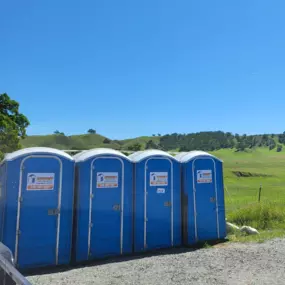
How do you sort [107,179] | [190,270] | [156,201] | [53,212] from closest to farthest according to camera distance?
[190,270]
[53,212]
[107,179]
[156,201]

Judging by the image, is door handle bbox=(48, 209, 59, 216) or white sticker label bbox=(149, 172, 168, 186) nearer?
door handle bbox=(48, 209, 59, 216)

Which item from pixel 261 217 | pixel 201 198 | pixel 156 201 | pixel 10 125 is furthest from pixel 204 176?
pixel 10 125

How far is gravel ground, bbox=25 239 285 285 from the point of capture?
17.6 ft

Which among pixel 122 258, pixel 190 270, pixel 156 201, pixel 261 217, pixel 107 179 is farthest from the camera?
pixel 261 217

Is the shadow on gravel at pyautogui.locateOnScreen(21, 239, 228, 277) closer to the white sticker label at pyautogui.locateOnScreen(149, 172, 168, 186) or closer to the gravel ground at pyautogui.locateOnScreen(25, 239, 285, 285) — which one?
the gravel ground at pyautogui.locateOnScreen(25, 239, 285, 285)

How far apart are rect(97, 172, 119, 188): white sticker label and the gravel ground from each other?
1574mm

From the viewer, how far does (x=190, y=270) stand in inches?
232

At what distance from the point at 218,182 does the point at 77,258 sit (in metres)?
4.15

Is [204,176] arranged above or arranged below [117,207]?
above

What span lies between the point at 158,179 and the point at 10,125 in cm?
2903

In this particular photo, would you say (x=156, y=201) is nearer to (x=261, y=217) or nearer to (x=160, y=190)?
(x=160, y=190)

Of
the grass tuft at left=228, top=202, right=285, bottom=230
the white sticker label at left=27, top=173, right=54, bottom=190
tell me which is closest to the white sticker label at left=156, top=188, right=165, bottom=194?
the white sticker label at left=27, top=173, right=54, bottom=190

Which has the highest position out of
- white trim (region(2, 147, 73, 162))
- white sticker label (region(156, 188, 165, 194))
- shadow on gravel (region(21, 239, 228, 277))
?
white trim (region(2, 147, 73, 162))

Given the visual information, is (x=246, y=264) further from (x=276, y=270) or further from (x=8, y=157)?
(x=8, y=157)
